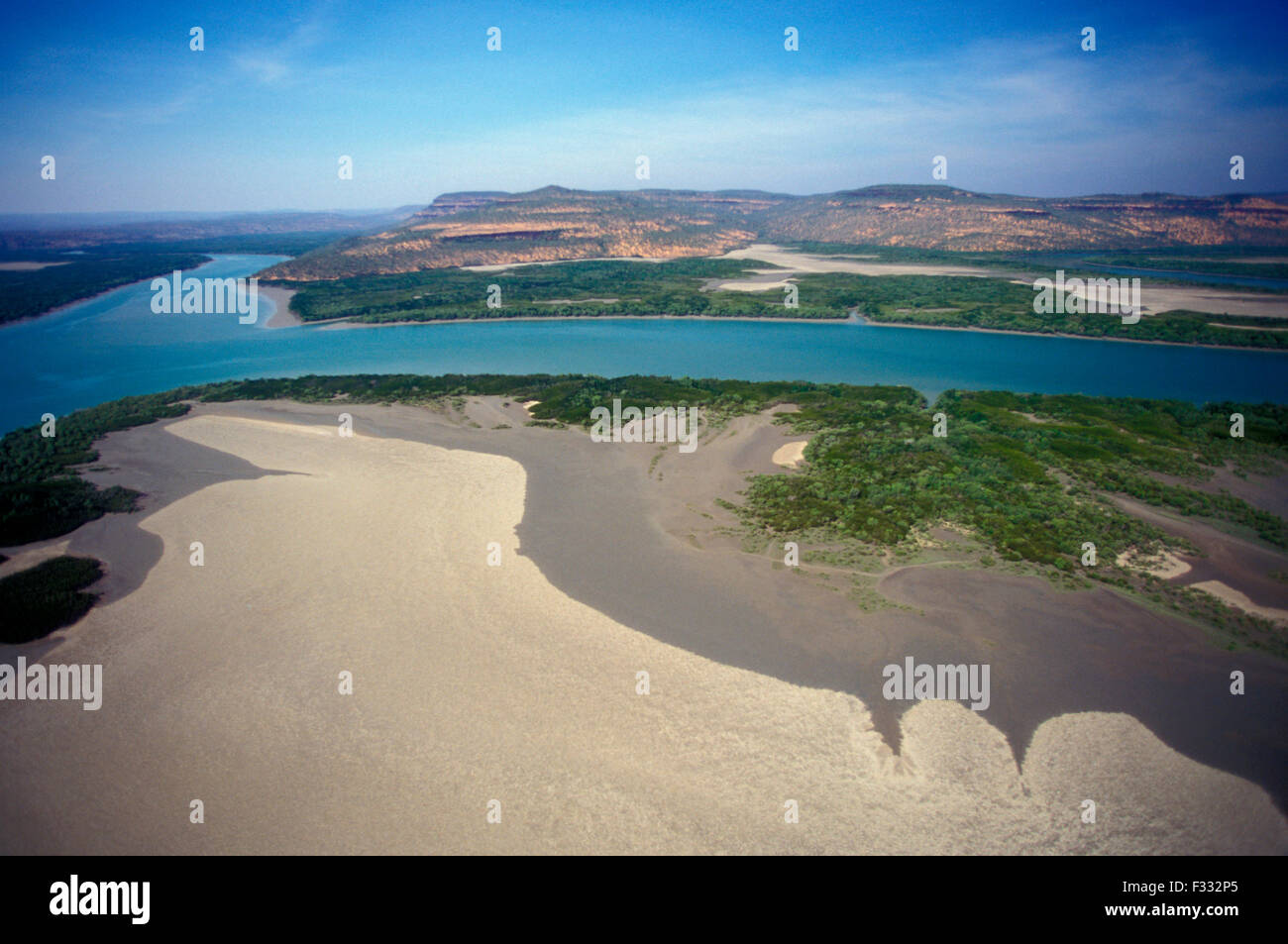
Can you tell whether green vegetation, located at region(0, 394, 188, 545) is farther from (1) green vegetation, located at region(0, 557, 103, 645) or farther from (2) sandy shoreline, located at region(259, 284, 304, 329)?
(2) sandy shoreline, located at region(259, 284, 304, 329)

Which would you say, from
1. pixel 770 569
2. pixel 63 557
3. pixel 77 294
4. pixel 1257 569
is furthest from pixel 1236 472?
pixel 77 294

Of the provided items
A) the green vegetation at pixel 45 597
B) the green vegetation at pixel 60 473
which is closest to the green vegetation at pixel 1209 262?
the green vegetation at pixel 60 473

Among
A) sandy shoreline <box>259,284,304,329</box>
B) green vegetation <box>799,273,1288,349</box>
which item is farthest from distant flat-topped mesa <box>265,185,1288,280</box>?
green vegetation <box>799,273,1288,349</box>

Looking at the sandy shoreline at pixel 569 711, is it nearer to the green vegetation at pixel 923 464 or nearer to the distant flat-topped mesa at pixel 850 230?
the green vegetation at pixel 923 464

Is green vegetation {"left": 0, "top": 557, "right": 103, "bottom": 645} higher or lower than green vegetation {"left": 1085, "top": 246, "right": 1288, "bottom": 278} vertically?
lower

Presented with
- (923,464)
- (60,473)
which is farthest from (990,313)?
(60,473)

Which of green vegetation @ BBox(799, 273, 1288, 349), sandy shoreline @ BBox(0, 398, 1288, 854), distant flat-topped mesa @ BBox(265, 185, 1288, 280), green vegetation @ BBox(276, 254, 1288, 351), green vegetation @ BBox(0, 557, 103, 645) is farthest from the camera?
distant flat-topped mesa @ BBox(265, 185, 1288, 280)

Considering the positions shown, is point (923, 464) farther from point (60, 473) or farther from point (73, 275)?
point (73, 275)
